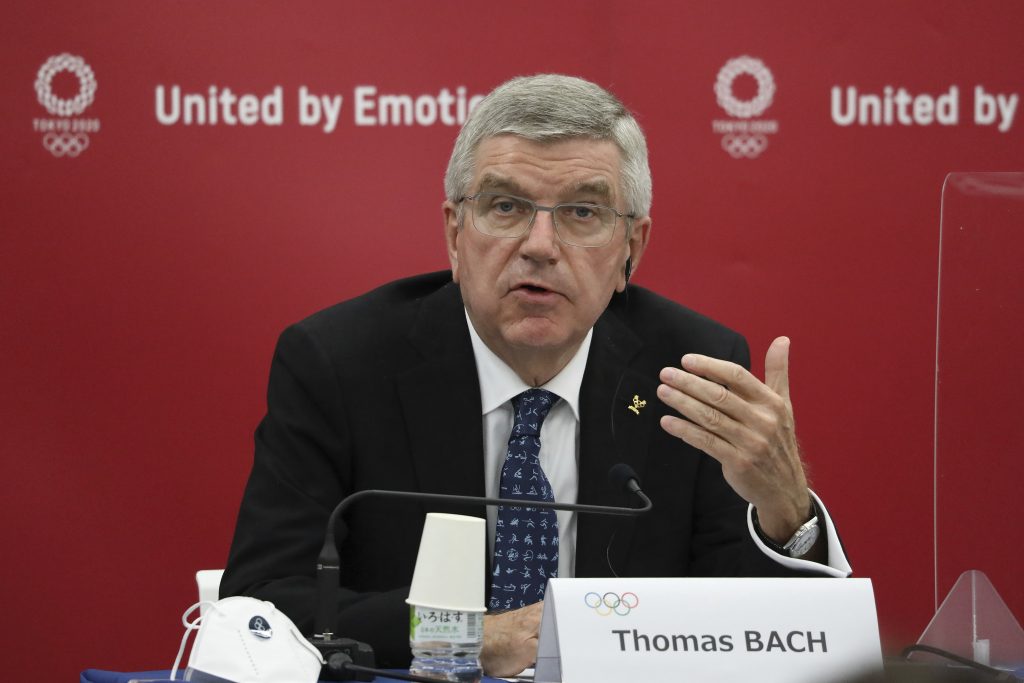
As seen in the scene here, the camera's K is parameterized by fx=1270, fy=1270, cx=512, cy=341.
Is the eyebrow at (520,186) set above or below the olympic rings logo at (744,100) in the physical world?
below

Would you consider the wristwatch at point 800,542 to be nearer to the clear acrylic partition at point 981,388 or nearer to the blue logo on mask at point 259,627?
the clear acrylic partition at point 981,388

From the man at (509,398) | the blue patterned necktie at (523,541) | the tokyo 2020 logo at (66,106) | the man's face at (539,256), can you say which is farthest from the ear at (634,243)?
the tokyo 2020 logo at (66,106)

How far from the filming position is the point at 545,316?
2.45m

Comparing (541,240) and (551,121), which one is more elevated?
(551,121)

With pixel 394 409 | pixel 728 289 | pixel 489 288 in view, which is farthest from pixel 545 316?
pixel 728 289

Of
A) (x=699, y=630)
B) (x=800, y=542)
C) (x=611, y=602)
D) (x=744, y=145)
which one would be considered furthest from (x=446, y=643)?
(x=744, y=145)

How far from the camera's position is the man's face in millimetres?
2445

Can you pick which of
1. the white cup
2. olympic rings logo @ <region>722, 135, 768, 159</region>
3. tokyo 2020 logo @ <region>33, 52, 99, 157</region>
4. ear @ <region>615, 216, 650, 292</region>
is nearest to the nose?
ear @ <region>615, 216, 650, 292</region>

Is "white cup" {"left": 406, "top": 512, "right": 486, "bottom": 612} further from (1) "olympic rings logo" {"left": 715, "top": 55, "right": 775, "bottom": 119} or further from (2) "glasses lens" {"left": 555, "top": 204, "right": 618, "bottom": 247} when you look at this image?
(1) "olympic rings logo" {"left": 715, "top": 55, "right": 775, "bottom": 119}

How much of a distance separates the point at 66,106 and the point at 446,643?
7.80 ft

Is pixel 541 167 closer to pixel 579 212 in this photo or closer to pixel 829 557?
pixel 579 212

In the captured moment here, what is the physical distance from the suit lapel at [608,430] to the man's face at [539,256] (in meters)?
0.13

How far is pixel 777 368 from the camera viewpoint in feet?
6.96

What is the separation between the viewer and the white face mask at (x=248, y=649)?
1.53 meters
